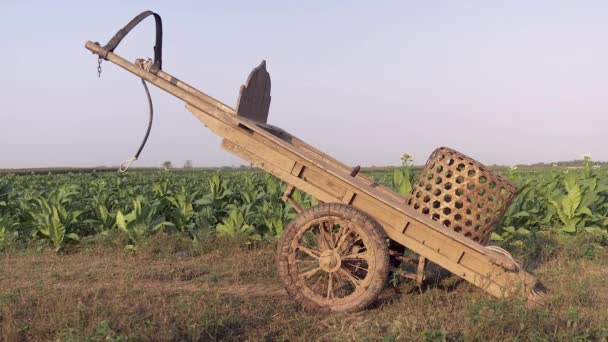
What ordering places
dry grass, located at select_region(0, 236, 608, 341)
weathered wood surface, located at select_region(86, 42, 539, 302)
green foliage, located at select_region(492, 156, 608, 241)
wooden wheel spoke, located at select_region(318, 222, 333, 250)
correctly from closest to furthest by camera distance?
dry grass, located at select_region(0, 236, 608, 341) → weathered wood surface, located at select_region(86, 42, 539, 302) → wooden wheel spoke, located at select_region(318, 222, 333, 250) → green foliage, located at select_region(492, 156, 608, 241)

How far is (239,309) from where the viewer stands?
4.64m

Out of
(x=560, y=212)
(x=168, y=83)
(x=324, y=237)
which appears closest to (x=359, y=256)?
(x=324, y=237)

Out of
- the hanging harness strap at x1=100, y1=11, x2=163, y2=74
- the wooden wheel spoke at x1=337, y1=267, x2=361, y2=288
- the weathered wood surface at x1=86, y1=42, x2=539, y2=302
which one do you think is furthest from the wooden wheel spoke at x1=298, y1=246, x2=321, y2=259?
the hanging harness strap at x1=100, y1=11, x2=163, y2=74

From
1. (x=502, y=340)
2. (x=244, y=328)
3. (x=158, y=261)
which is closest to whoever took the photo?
(x=502, y=340)

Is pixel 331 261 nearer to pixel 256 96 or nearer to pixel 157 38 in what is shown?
pixel 256 96

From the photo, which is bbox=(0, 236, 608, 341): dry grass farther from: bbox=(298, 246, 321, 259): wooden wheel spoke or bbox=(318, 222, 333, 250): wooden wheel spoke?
bbox=(318, 222, 333, 250): wooden wheel spoke

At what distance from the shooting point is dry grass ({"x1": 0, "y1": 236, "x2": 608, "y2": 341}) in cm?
385

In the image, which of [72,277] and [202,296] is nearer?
[202,296]

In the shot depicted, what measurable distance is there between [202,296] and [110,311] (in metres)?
0.79

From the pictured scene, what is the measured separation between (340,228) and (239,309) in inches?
43.9

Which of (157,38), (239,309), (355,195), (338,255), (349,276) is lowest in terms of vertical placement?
(239,309)

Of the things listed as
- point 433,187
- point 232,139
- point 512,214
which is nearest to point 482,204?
point 433,187

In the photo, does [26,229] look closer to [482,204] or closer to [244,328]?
[244,328]

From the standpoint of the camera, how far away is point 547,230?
8.87 m
